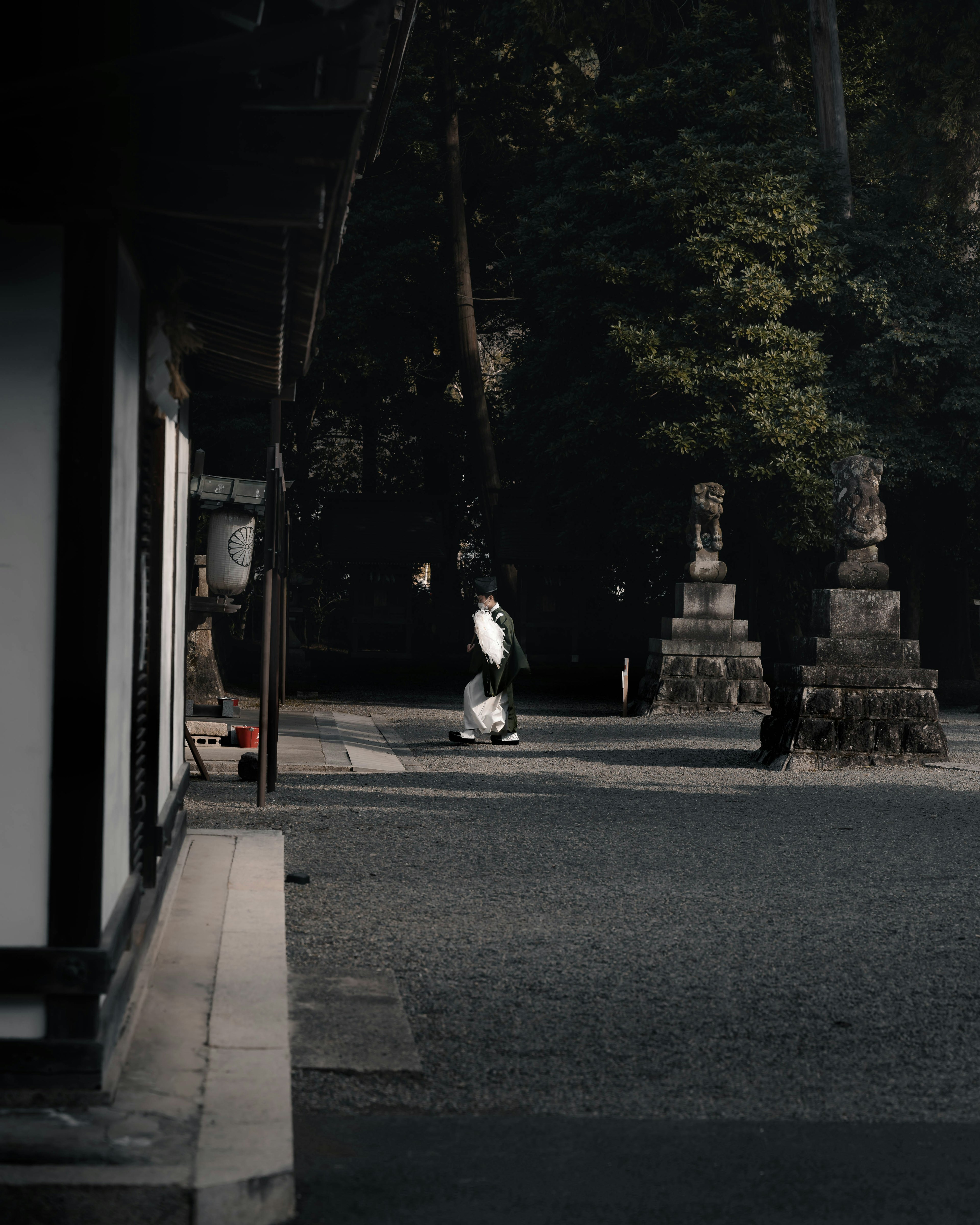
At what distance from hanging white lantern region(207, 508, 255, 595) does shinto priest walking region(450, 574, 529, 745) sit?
3.50 metres

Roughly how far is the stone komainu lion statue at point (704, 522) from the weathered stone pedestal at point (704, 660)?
1.94ft

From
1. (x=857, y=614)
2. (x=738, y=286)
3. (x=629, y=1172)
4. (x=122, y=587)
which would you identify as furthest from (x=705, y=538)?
(x=629, y=1172)

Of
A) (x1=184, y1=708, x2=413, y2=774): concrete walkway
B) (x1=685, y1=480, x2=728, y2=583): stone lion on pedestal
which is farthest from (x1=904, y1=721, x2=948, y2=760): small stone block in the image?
(x1=685, y1=480, x2=728, y2=583): stone lion on pedestal

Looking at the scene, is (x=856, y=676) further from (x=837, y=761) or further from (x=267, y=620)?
(x=267, y=620)

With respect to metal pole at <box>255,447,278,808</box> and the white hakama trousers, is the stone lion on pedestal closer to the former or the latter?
the white hakama trousers

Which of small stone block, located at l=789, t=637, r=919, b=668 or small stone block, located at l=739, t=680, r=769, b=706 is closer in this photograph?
small stone block, located at l=789, t=637, r=919, b=668

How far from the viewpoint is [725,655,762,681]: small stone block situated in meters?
18.9

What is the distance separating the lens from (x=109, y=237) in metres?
3.27

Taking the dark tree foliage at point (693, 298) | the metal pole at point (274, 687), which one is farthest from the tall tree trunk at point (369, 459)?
the metal pole at point (274, 687)

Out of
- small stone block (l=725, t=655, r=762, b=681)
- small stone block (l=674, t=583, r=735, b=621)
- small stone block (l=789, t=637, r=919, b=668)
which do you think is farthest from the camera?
small stone block (l=725, t=655, r=762, b=681)

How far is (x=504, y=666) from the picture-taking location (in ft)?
48.1

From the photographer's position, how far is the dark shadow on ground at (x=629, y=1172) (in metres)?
3.10

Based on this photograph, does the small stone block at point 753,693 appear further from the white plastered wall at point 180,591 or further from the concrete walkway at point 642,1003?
the white plastered wall at point 180,591

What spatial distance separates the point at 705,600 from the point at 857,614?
6.19 meters
